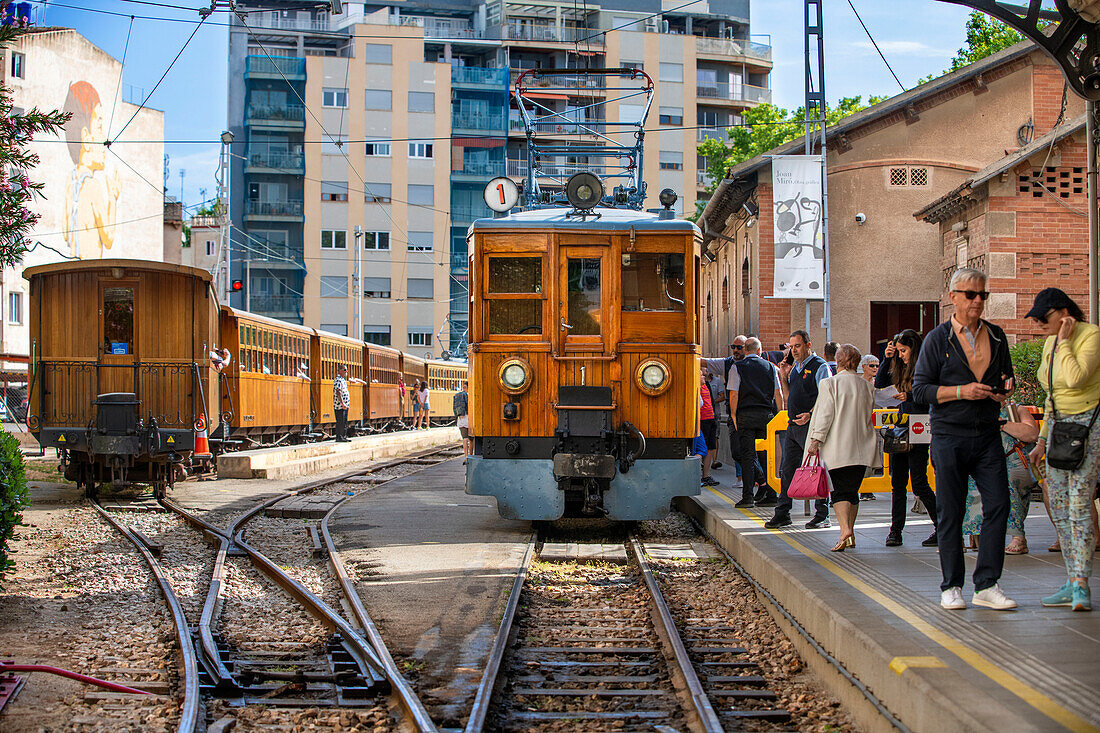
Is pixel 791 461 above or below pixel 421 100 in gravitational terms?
below

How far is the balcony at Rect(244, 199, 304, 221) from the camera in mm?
63094

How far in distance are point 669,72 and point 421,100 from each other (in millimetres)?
14354

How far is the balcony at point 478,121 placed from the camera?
64.9 m

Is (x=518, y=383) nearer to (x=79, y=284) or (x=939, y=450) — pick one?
(x=939, y=450)

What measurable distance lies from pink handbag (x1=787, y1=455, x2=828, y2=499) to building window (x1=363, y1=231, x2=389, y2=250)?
55.8m

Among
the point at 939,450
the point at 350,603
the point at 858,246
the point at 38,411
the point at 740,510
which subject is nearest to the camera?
the point at 939,450

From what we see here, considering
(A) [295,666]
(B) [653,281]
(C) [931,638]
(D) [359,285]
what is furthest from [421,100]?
(C) [931,638]

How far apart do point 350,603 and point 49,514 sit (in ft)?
25.4

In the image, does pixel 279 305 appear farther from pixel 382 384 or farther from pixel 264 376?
pixel 264 376

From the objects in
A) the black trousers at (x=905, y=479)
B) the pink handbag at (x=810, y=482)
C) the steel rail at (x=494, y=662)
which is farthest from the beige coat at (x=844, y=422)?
the steel rail at (x=494, y=662)

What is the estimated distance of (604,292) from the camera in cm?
1119

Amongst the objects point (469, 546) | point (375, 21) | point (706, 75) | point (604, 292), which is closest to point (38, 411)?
point (469, 546)

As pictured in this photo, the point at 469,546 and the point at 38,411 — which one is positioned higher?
the point at 38,411

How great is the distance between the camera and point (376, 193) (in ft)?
208
